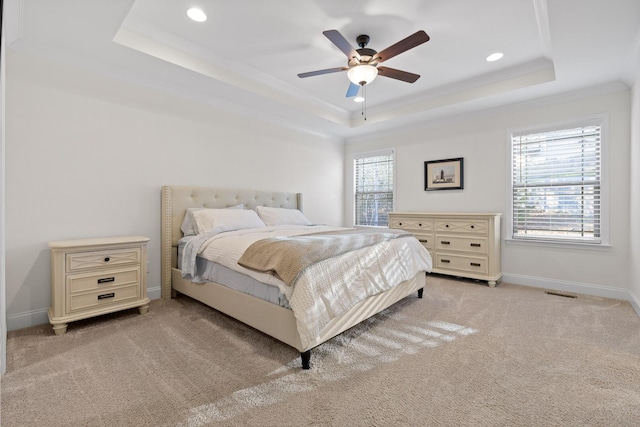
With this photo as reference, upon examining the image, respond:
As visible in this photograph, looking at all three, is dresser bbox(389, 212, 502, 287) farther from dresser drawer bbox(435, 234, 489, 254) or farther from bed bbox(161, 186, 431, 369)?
bed bbox(161, 186, 431, 369)

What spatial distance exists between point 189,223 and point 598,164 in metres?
4.88

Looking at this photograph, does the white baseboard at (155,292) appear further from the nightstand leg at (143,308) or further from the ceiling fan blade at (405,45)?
the ceiling fan blade at (405,45)

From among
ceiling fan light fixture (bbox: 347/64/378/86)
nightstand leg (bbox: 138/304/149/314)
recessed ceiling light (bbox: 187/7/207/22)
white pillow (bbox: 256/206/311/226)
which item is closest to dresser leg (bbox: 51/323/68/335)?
nightstand leg (bbox: 138/304/149/314)

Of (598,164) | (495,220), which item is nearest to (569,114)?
(598,164)

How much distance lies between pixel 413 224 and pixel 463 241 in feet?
2.46

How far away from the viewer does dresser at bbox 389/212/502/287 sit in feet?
12.5

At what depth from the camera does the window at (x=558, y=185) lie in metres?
3.45

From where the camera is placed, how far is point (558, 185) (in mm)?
3652

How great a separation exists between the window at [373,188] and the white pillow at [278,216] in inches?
72.9

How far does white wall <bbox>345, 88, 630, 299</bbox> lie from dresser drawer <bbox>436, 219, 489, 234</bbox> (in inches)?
18.1

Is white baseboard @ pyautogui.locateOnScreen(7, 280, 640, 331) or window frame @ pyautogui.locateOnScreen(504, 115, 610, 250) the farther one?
window frame @ pyautogui.locateOnScreen(504, 115, 610, 250)

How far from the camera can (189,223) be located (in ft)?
11.0

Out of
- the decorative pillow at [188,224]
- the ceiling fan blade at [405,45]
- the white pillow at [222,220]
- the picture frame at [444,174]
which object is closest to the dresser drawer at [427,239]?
the picture frame at [444,174]

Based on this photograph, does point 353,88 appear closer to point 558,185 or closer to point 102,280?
point 558,185
